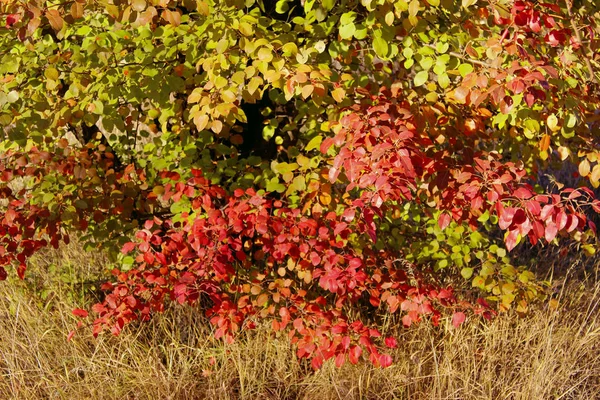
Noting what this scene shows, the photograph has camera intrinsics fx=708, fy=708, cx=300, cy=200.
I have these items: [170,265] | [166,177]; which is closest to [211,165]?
[166,177]

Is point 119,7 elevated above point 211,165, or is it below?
above

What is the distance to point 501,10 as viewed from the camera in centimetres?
259

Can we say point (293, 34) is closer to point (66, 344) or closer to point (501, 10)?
point (501, 10)

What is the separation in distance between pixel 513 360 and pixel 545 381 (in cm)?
32

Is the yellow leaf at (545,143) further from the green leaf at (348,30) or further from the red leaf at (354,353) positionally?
the red leaf at (354,353)

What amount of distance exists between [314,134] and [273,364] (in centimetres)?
127

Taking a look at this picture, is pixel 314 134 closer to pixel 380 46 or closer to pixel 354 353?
pixel 380 46

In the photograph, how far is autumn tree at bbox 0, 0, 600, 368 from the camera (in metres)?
2.64

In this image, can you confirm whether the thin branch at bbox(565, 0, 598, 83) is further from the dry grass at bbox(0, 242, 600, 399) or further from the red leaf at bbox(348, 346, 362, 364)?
the red leaf at bbox(348, 346, 362, 364)

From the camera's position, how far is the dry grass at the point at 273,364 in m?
3.54

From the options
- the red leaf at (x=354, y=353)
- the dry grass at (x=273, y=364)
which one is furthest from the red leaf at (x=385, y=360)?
the dry grass at (x=273, y=364)

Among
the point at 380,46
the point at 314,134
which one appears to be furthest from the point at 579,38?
the point at 314,134

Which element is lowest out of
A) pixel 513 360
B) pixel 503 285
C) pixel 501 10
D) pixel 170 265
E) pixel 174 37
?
pixel 513 360

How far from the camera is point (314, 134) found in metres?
3.72
